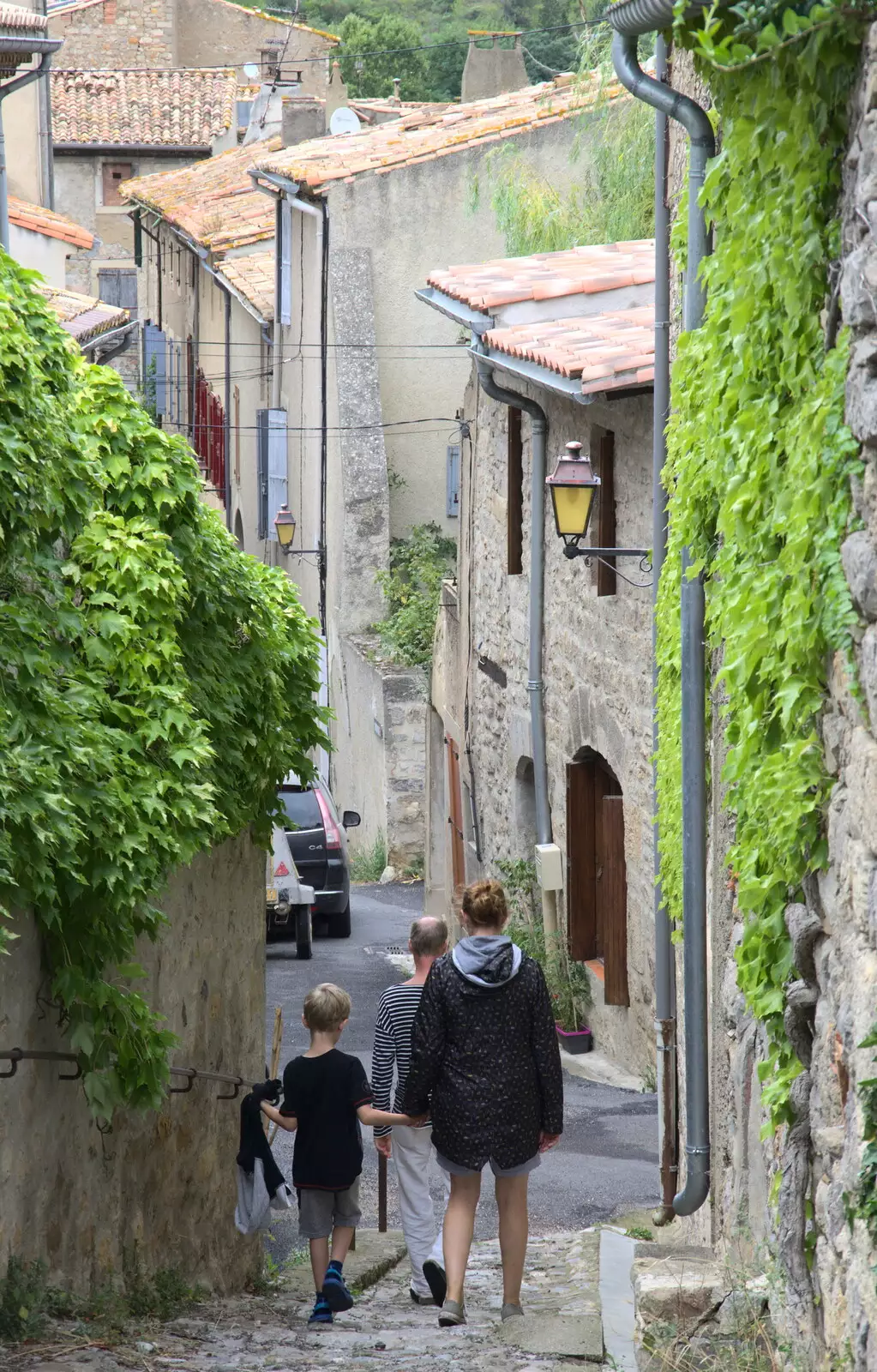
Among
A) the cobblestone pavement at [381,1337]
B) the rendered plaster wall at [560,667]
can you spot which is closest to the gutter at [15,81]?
the rendered plaster wall at [560,667]

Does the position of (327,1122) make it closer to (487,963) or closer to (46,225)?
(487,963)

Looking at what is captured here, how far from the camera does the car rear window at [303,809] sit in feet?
54.4

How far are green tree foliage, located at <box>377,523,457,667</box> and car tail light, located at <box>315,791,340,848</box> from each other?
285cm

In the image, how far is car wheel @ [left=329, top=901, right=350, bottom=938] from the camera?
54.2ft

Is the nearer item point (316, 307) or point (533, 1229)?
point (533, 1229)

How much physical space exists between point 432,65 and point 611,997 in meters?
37.4

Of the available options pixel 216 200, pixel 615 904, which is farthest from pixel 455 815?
pixel 216 200

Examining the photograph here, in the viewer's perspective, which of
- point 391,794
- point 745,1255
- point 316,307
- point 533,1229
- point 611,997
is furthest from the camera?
point 316,307

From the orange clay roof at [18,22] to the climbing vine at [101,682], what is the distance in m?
7.93

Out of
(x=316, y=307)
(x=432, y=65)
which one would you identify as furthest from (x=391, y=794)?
(x=432, y=65)

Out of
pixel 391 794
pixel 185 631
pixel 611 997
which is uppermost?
pixel 185 631

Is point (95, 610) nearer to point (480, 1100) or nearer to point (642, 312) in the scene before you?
point (480, 1100)

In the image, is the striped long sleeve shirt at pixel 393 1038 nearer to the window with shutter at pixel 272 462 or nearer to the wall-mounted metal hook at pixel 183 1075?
the wall-mounted metal hook at pixel 183 1075

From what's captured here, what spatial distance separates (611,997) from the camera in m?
11.0
